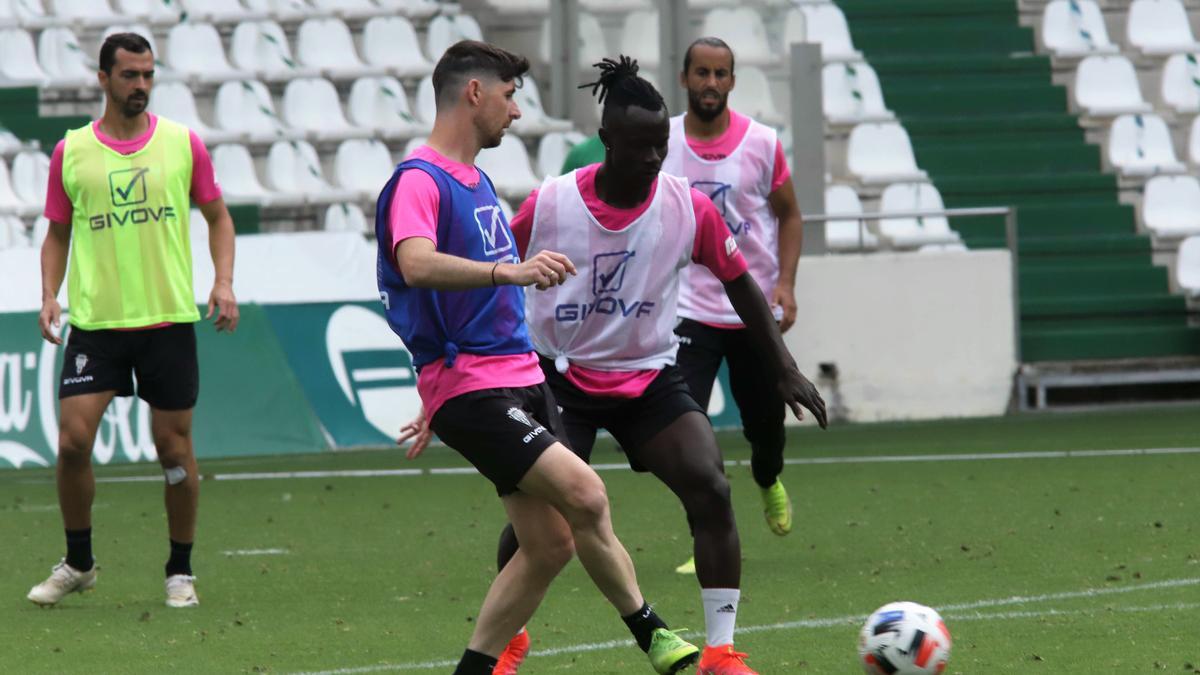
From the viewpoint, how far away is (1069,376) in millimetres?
17266

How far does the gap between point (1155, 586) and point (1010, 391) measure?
30.5 feet

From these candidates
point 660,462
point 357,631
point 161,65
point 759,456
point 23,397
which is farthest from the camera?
point 161,65

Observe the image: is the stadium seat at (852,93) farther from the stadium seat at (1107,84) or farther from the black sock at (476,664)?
the black sock at (476,664)

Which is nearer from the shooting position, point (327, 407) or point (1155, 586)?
point (1155, 586)

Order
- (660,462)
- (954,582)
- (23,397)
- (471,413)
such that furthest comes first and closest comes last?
(23,397) < (954,582) < (660,462) < (471,413)

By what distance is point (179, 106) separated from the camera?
1923cm

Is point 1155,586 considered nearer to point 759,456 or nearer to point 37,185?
point 759,456

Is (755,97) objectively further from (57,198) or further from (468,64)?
(468,64)

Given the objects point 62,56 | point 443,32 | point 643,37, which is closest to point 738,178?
point 643,37

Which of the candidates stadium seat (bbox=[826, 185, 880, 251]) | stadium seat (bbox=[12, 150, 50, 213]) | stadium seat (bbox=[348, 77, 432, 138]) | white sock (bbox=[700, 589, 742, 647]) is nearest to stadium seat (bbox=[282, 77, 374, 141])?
Answer: stadium seat (bbox=[348, 77, 432, 138])

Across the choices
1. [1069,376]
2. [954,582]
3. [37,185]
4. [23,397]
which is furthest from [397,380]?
[954,582]

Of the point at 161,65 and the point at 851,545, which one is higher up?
the point at 161,65

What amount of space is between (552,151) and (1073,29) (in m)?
5.98

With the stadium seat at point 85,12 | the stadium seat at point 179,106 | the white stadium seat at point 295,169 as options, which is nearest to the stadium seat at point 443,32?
the white stadium seat at point 295,169
